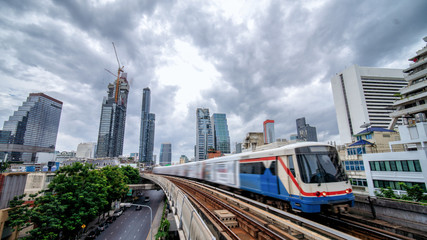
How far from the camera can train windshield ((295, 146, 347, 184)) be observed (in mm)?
9102

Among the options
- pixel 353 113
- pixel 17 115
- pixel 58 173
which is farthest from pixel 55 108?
pixel 353 113

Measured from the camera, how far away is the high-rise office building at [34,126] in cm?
15550

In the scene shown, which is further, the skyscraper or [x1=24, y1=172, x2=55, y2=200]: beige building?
the skyscraper

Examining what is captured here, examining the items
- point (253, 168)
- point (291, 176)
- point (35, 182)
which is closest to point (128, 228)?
point (35, 182)

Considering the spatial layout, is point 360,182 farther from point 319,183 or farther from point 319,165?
point 319,183

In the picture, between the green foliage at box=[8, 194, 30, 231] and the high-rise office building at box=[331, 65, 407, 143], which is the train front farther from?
the high-rise office building at box=[331, 65, 407, 143]

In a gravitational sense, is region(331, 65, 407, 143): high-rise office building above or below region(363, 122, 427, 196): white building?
above

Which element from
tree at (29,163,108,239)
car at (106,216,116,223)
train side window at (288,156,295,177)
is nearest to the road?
car at (106,216,116,223)

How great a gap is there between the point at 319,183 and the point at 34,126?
233 meters

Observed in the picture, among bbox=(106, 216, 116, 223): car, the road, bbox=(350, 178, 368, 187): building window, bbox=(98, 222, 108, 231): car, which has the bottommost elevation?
the road

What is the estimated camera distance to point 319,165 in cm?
935

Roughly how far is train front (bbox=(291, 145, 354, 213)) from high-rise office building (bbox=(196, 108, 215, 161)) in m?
157

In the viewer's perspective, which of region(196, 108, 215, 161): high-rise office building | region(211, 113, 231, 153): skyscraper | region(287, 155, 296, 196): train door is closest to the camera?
region(287, 155, 296, 196): train door

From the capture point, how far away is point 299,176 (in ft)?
30.3
